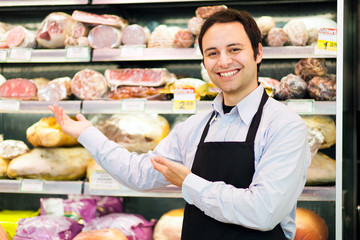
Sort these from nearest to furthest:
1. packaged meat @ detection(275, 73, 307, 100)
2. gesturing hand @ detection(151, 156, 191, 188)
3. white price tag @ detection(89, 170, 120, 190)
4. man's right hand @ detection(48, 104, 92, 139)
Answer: gesturing hand @ detection(151, 156, 191, 188) → man's right hand @ detection(48, 104, 92, 139) → packaged meat @ detection(275, 73, 307, 100) → white price tag @ detection(89, 170, 120, 190)

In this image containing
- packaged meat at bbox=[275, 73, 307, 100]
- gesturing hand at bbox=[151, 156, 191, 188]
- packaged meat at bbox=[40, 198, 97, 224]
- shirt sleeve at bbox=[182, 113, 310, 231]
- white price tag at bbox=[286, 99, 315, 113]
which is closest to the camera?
shirt sleeve at bbox=[182, 113, 310, 231]

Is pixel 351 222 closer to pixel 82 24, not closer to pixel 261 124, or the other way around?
pixel 261 124

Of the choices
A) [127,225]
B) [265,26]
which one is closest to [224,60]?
[265,26]

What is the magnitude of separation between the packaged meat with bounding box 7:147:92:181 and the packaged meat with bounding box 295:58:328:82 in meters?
1.48

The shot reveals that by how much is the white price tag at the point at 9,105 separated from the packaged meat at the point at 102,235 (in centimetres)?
89

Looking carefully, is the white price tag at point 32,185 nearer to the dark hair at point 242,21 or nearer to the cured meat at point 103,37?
the cured meat at point 103,37

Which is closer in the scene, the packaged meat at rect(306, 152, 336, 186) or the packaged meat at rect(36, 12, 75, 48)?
the packaged meat at rect(306, 152, 336, 186)

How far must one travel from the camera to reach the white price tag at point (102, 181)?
8.64ft

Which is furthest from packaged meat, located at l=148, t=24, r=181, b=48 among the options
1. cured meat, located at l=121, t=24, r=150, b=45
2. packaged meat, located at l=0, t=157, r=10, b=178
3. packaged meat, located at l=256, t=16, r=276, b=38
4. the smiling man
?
packaged meat, located at l=0, t=157, r=10, b=178

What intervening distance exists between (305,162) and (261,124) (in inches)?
8.1

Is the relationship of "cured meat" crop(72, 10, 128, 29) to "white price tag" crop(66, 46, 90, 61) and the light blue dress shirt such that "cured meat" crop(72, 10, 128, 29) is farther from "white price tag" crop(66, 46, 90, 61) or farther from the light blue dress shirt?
the light blue dress shirt

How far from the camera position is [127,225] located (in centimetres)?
269

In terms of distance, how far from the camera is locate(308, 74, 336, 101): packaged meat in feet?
8.08

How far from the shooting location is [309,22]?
2666 millimetres
